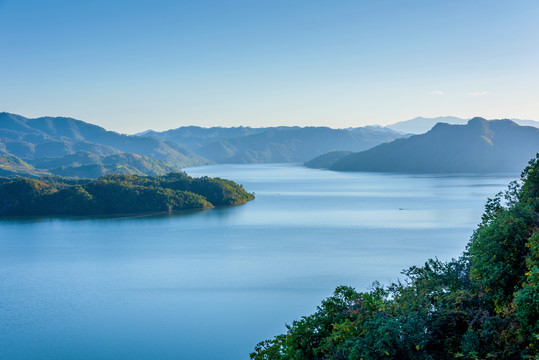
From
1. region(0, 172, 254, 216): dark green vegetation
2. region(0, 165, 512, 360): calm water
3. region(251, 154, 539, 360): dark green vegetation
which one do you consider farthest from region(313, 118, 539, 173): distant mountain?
region(251, 154, 539, 360): dark green vegetation

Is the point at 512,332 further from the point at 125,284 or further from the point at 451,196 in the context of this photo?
the point at 451,196

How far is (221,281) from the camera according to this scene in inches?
1182

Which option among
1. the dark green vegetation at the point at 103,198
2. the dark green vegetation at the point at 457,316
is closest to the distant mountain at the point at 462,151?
the dark green vegetation at the point at 103,198

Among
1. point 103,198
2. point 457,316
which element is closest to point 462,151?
point 103,198

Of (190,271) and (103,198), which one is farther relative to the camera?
(103,198)

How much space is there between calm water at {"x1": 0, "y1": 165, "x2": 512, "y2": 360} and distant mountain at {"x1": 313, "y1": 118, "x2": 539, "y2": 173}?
80.1 m

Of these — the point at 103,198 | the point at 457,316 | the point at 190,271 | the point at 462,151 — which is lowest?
the point at 190,271

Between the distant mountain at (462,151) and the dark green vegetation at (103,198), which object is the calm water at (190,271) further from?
the distant mountain at (462,151)

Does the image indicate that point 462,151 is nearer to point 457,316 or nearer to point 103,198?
point 103,198

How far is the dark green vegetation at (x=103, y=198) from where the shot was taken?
69375 millimetres

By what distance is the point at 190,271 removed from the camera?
33.2m

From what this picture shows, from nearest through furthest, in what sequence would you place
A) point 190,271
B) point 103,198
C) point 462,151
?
point 190,271, point 103,198, point 462,151

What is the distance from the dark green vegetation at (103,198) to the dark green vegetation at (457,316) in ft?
194

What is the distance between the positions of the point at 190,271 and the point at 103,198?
43.1 meters
